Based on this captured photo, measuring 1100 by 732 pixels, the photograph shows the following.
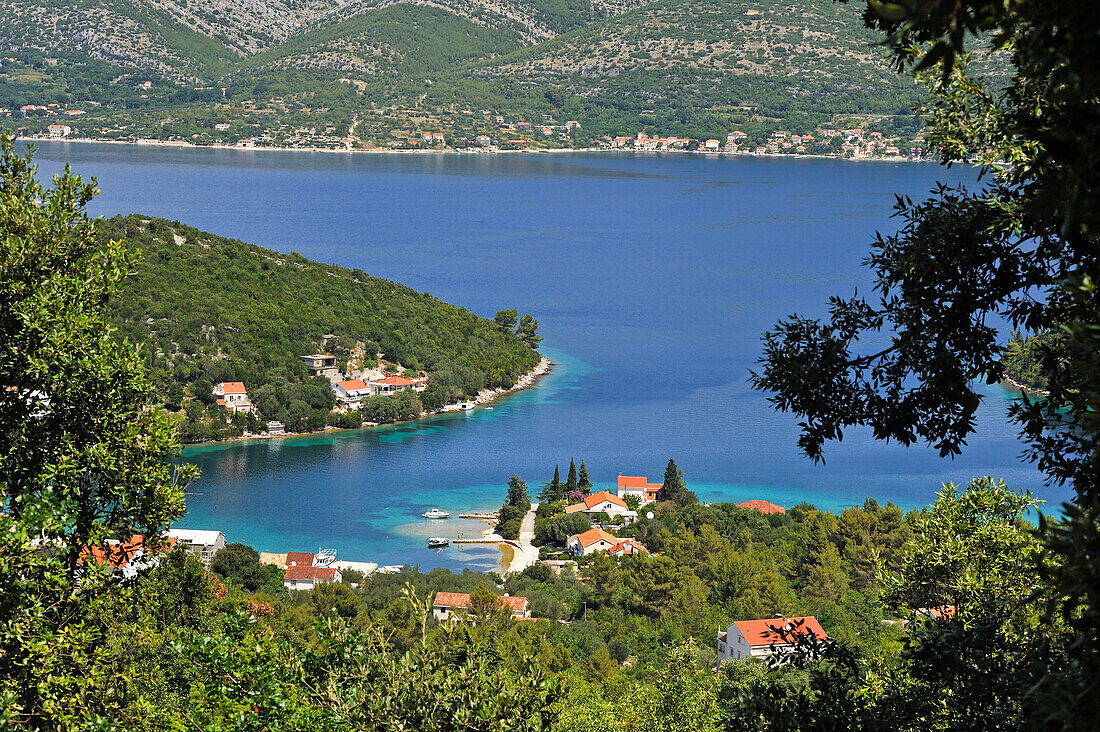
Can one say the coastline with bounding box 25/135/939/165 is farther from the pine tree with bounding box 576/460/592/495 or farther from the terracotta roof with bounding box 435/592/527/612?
the terracotta roof with bounding box 435/592/527/612

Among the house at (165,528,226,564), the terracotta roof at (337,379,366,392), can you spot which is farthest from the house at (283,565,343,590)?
the terracotta roof at (337,379,366,392)

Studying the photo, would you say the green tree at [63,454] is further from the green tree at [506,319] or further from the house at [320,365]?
the green tree at [506,319]

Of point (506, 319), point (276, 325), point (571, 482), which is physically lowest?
point (571, 482)

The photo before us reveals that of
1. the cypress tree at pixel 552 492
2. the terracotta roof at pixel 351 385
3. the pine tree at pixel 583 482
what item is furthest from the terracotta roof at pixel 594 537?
the terracotta roof at pixel 351 385

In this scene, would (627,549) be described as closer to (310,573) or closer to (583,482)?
(583,482)

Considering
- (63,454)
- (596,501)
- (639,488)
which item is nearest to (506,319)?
(639,488)
